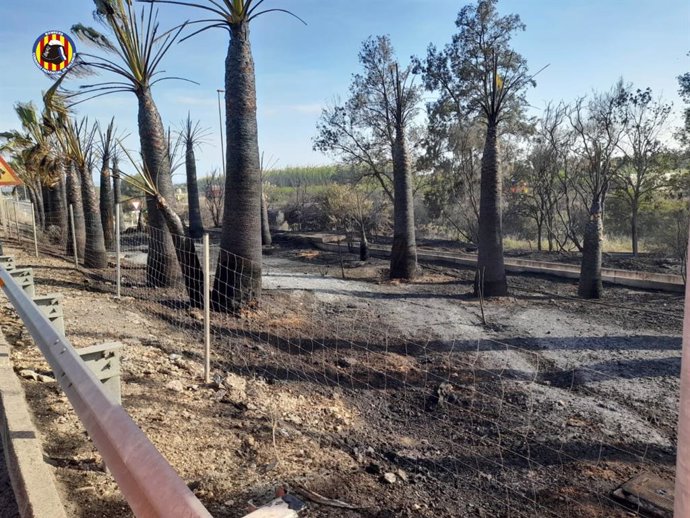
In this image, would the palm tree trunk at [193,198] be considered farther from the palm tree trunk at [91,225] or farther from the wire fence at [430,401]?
the wire fence at [430,401]

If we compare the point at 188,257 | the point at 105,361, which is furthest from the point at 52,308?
the point at 188,257

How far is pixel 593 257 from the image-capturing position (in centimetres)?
1038

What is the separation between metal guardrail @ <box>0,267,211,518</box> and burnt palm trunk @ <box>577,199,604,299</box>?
1020cm

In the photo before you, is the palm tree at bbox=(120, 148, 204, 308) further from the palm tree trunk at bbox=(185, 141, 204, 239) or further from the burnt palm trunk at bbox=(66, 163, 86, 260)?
the palm tree trunk at bbox=(185, 141, 204, 239)

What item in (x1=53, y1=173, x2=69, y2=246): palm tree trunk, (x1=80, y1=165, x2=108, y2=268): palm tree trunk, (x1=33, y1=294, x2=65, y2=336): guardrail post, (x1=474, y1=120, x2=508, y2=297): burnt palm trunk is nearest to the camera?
(x1=33, y1=294, x2=65, y2=336): guardrail post

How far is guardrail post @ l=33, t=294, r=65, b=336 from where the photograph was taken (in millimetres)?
3906

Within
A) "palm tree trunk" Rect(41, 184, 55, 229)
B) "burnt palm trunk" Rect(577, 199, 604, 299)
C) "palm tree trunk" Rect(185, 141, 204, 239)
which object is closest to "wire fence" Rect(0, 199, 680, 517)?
"burnt palm trunk" Rect(577, 199, 604, 299)

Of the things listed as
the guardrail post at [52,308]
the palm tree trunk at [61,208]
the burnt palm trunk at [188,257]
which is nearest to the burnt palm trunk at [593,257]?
the burnt palm trunk at [188,257]

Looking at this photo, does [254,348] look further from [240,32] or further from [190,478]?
[240,32]

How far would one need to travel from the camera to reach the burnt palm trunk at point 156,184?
913cm

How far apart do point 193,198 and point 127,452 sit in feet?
69.0

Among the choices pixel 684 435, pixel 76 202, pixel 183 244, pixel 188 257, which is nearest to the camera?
pixel 684 435

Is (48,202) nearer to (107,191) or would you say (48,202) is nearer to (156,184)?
(107,191)

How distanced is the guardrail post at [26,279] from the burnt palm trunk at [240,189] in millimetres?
3024
